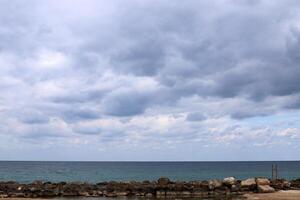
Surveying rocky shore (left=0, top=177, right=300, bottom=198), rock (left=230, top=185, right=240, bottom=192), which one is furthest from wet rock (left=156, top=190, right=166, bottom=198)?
rock (left=230, top=185, right=240, bottom=192)

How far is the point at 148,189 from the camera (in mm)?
47656

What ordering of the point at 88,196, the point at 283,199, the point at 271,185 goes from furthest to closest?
the point at 271,185 < the point at 88,196 < the point at 283,199

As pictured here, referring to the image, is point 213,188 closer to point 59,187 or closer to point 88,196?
point 88,196

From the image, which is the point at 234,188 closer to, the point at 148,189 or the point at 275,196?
the point at 275,196

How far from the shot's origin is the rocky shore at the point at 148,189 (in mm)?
46594

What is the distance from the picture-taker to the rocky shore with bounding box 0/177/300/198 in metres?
46.6

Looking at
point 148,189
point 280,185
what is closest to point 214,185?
point 148,189

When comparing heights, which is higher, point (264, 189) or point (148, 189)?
point (264, 189)

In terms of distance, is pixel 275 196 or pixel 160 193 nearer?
pixel 275 196

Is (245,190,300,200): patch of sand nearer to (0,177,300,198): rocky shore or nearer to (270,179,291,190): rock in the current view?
(0,177,300,198): rocky shore

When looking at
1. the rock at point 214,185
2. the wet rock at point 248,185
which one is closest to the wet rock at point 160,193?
the rock at point 214,185

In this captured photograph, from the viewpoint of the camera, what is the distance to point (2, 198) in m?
43.9

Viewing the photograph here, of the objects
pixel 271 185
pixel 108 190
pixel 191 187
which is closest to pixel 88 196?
pixel 108 190

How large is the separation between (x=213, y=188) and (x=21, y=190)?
19.7 m
